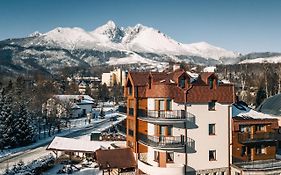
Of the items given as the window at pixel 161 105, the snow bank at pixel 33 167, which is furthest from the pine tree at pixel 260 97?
the window at pixel 161 105

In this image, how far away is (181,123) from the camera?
32.6 m

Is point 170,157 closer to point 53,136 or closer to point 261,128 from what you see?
point 261,128

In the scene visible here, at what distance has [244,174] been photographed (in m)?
32.0

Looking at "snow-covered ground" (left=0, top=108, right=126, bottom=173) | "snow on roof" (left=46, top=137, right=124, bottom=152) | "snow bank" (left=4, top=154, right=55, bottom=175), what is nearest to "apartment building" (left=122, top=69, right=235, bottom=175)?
"snow on roof" (left=46, top=137, right=124, bottom=152)

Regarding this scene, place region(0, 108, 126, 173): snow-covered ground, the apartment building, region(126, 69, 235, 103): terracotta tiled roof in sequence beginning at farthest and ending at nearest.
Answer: region(0, 108, 126, 173): snow-covered ground
region(126, 69, 235, 103): terracotta tiled roof
the apartment building

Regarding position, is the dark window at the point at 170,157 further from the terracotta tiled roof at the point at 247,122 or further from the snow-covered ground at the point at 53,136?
the snow-covered ground at the point at 53,136

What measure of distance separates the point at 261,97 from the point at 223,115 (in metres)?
49.6

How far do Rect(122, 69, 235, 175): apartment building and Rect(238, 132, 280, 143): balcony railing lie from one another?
1.34 metres

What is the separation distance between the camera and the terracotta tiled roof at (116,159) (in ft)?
112

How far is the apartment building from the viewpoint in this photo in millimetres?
32062

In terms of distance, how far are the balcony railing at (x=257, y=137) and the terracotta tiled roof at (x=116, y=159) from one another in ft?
34.5

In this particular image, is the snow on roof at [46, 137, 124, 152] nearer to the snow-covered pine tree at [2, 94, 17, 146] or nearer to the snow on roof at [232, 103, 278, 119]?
the snow-covered pine tree at [2, 94, 17, 146]

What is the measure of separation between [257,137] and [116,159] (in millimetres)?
13656

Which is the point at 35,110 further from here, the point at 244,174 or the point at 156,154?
the point at 244,174
